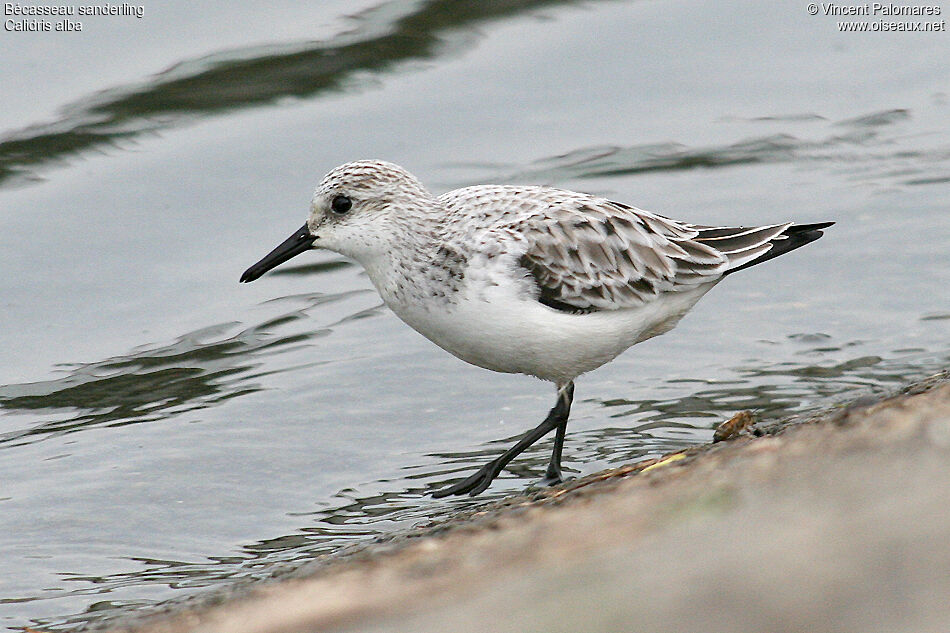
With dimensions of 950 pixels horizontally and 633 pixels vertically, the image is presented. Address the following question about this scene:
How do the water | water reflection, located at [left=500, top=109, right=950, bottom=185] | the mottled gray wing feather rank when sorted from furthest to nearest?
water reflection, located at [left=500, top=109, right=950, bottom=185]
the water
the mottled gray wing feather

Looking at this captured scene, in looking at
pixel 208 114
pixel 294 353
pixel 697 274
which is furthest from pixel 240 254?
pixel 697 274

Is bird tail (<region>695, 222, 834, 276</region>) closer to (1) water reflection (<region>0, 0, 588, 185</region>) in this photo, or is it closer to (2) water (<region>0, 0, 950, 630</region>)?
(2) water (<region>0, 0, 950, 630</region>)

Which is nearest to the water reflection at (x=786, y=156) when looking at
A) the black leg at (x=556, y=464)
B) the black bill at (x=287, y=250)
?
the black bill at (x=287, y=250)

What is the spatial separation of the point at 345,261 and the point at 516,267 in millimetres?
3447

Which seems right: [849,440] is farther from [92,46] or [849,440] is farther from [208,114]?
[92,46]

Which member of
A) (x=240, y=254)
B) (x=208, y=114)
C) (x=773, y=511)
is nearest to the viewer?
(x=773, y=511)

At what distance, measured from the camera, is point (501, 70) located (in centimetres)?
1152

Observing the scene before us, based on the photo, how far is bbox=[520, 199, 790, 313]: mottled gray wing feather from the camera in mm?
6461

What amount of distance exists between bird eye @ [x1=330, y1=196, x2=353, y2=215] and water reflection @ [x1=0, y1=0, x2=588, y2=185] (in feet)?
14.7

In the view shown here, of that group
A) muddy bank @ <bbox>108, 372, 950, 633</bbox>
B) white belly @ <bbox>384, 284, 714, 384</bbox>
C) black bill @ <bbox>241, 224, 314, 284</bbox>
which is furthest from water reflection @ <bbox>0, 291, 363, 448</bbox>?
muddy bank @ <bbox>108, 372, 950, 633</bbox>

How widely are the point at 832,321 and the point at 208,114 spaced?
5.35 meters

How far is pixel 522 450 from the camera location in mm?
6703

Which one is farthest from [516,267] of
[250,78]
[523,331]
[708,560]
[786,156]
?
[250,78]

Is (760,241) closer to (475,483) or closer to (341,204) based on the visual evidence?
(475,483)
